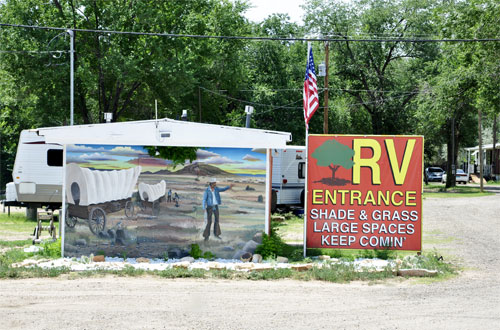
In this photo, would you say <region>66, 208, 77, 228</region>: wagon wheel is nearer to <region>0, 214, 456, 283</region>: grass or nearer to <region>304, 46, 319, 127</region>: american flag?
<region>0, 214, 456, 283</region>: grass

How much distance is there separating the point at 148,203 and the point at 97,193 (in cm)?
116

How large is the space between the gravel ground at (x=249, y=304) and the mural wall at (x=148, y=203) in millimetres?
2061

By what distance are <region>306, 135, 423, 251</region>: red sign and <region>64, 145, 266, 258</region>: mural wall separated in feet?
7.27

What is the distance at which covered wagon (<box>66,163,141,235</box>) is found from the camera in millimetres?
14039

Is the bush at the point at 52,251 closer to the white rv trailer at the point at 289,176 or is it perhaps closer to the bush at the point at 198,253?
the bush at the point at 198,253

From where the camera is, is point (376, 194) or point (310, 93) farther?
point (310, 93)

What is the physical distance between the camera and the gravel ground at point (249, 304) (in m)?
8.64

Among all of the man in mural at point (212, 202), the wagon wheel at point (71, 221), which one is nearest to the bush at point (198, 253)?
the man in mural at point (212, 202)

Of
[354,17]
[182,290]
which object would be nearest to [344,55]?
[354,17]

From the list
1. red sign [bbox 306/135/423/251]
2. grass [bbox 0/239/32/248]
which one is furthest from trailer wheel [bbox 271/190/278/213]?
grass [bbox 0/239/32/248]

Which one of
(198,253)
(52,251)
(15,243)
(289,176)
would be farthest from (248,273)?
(289,176)

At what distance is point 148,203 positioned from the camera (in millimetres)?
14086

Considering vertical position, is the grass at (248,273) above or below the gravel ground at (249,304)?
above

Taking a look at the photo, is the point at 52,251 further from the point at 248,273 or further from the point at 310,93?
the point at 310,93
